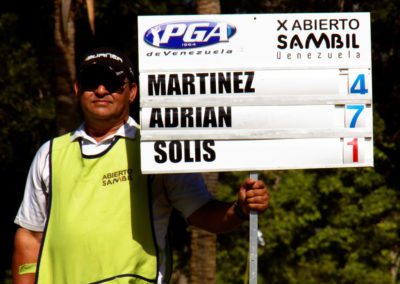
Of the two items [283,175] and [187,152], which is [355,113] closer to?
[187,152]

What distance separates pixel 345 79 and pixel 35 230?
4.75 feet

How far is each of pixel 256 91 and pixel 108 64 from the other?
621 millimetres

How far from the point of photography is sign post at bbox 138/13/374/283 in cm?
436

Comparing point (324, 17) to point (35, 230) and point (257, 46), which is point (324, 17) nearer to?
point (257, 46)

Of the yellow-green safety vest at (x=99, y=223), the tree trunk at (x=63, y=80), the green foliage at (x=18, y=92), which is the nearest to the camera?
the yellow-green safety vest at (x=99, y=223)

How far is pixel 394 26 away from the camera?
1525cm

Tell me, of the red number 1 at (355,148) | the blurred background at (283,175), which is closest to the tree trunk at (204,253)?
the blurred background at (283,175)

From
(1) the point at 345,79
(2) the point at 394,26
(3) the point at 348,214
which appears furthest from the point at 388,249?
(1) the point at 345,79

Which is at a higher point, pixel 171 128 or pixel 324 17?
pixel 324 17

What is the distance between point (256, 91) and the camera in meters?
4.39

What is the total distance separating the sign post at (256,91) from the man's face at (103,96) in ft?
0.31

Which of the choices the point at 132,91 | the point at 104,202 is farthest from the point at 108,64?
the point at 104,202

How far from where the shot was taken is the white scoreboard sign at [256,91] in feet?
14.3

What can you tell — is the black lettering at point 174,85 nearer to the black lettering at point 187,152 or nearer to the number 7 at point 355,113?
the black lettering at point 187,152
